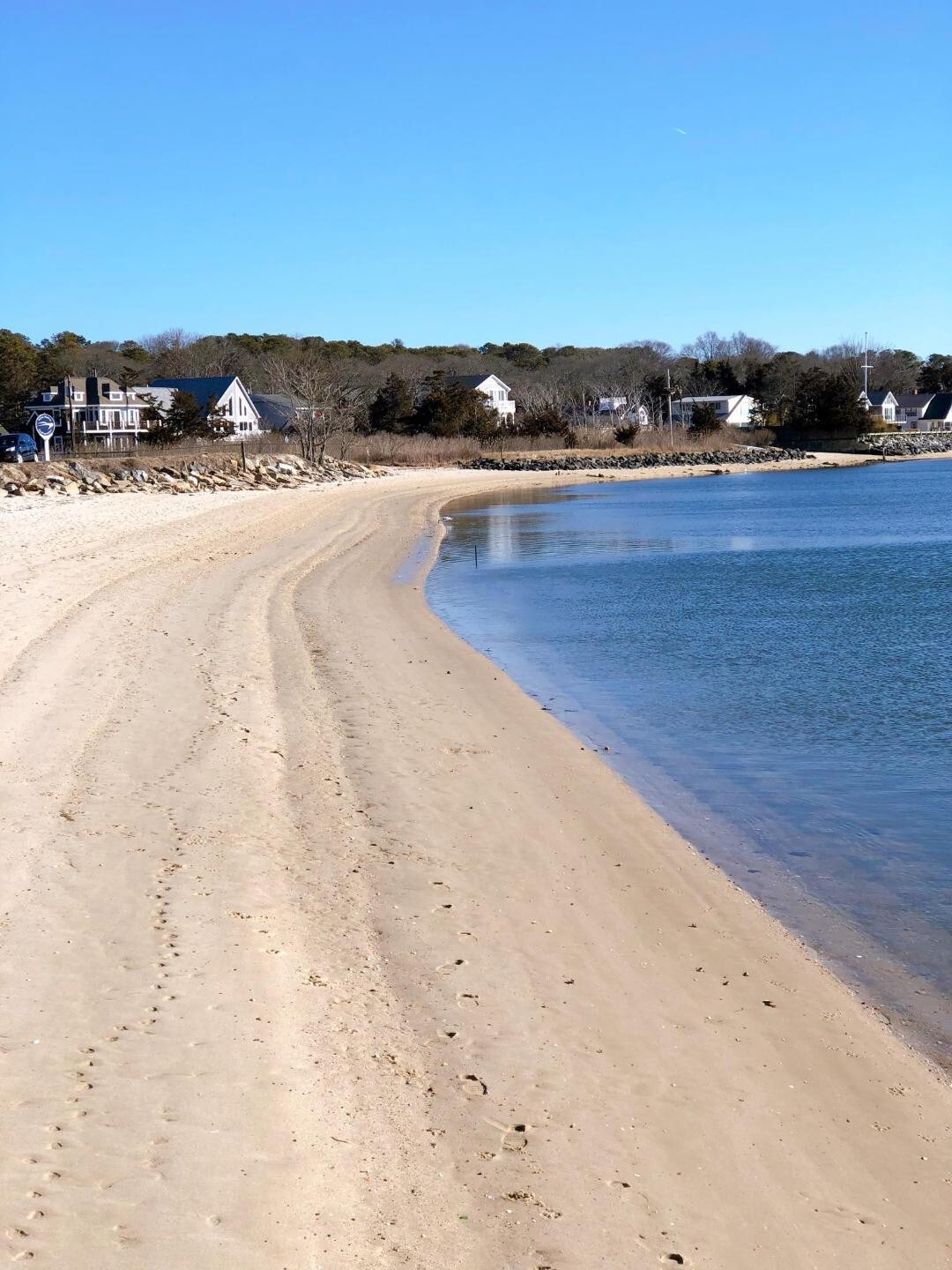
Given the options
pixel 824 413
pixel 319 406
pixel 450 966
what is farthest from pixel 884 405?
Result: pixel 450 966

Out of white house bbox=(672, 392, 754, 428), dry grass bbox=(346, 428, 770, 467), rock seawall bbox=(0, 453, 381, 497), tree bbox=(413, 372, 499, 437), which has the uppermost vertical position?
white house bbox=(672, 392, 754, 428)

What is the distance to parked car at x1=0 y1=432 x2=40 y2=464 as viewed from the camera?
5019 centimetres

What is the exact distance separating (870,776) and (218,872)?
5923 millimetres

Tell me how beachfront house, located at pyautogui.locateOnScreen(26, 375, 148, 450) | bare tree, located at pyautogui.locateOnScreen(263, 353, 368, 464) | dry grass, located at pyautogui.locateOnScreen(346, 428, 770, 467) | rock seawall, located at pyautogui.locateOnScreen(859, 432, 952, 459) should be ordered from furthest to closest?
rock seawall, located at pyautogui.locateOnScreen(859, 432, 952, 459) < beachfront house, located at pyautogui.locateOnScreen(26, 375, 148, 450) < dry grass, located at pyautogui.locateOnScreen(346, 428, 770, 467) < bare tree, located at pyautogui.locateOnScreen(263, 353, 368, 464)

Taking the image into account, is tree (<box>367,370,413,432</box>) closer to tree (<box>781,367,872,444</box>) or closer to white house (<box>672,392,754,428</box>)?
white house (<box>672,392,754,428</box>)

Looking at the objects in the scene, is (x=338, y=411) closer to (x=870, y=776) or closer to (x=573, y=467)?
(x=573, y=467)

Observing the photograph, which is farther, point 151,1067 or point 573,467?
point 573,467

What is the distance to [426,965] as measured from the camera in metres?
5.98

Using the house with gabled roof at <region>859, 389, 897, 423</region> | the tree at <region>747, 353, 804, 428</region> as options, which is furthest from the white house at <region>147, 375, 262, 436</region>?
the house with gabled roof at <region>859, 389, 897, 423</region>

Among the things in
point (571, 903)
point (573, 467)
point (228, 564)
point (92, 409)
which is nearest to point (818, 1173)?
point (571, 903)

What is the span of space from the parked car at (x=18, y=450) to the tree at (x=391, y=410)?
37386mm

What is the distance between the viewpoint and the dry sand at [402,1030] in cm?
394

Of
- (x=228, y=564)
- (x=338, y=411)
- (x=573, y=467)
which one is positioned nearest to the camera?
(x=228, y=564)

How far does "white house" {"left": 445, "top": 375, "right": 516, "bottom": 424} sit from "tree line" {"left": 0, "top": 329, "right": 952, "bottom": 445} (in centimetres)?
214
